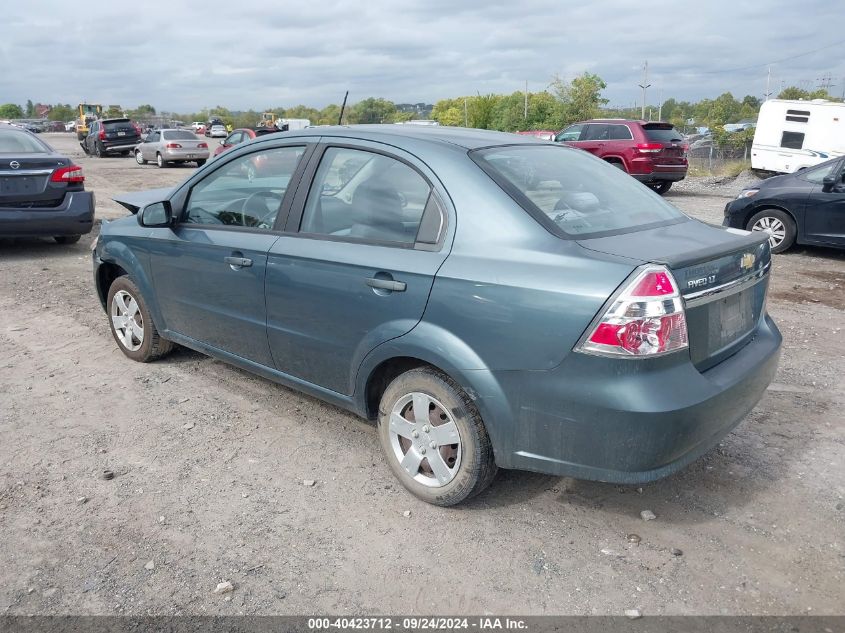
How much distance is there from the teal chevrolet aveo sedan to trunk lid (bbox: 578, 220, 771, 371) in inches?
0.5

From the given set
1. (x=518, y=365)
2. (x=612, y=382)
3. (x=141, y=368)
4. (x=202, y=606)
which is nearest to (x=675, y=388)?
(x=612, y=382)

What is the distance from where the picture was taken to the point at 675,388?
285 cm

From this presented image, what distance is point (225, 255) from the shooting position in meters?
4.22

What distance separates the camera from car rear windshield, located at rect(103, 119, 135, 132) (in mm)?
33219

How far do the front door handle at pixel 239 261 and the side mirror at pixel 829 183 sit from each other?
8.13m

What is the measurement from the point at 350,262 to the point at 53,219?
7123 mm

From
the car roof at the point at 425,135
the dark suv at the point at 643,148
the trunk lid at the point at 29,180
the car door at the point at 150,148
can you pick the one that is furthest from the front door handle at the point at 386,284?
the car door at the point at 150,148

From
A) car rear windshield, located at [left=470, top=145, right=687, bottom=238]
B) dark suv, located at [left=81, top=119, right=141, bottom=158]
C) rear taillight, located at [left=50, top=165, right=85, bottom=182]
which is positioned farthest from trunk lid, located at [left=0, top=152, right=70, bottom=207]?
dark suv, located at [left=81, top=119, right=141, bottom=158]

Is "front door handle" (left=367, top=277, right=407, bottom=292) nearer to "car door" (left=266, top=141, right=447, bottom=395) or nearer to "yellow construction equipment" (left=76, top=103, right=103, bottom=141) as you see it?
"car door" (left=266, top=141, right=447, bottom=395)

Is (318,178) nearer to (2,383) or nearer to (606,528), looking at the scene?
(606,528)

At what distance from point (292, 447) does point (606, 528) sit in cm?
176

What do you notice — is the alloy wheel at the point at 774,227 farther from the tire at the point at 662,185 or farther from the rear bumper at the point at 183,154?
the rear bumper at the point at 183,154

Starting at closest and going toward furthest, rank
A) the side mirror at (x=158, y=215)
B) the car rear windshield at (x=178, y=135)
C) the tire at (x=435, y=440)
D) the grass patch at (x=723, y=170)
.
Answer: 1. the tire at (x=435, y=440)
2. the side mirror at (x=158, y=215)
3. the grass patch at (x=723, y=170)
4. the car rear windshield at (x=178, y=135)

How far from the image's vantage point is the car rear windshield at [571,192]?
3.25 metres
